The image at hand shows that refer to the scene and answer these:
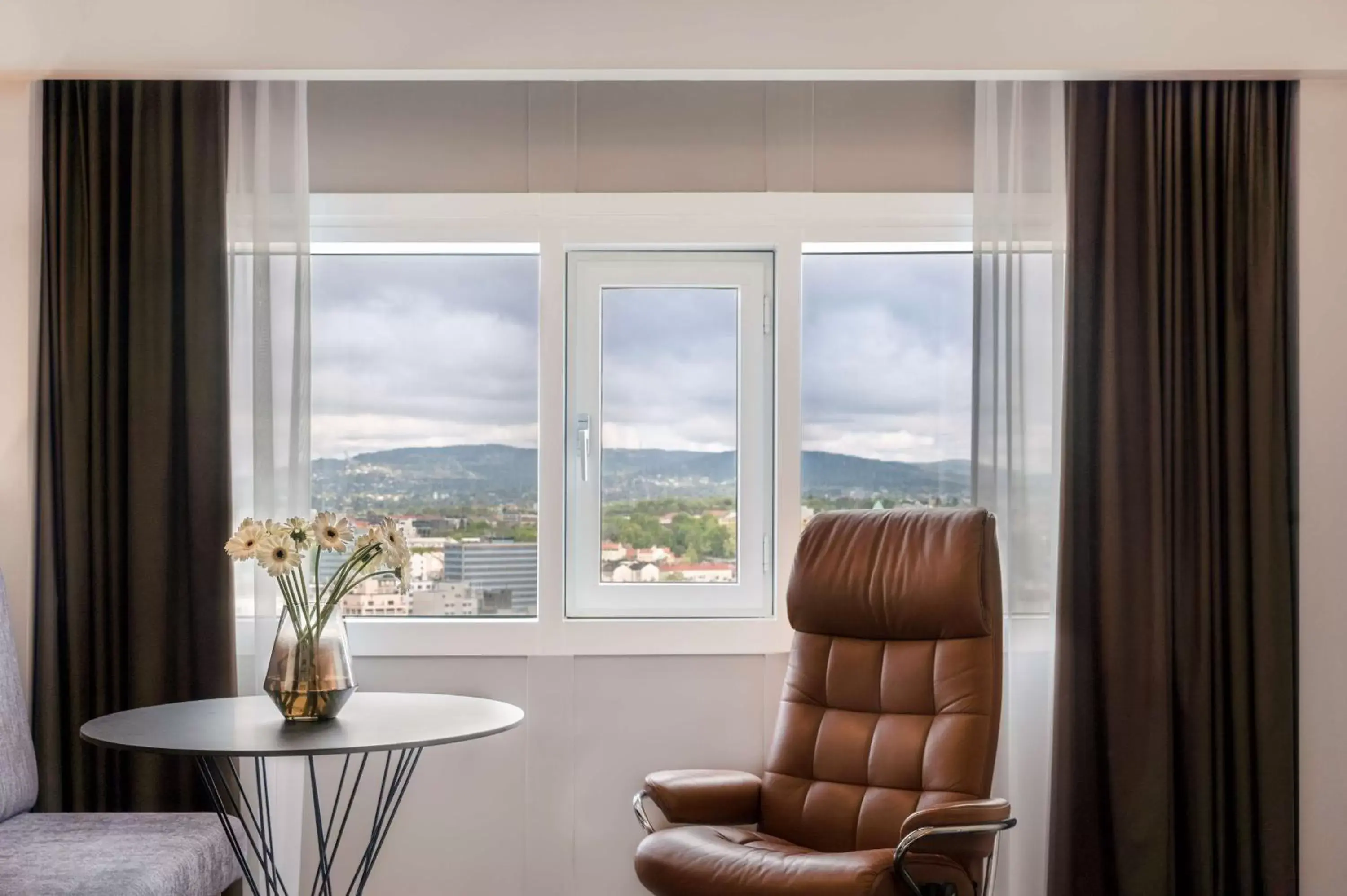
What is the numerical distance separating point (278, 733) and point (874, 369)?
192cm

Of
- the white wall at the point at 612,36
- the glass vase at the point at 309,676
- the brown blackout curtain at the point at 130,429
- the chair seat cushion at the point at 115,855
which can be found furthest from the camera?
the brown blackout curtain at the point at 130,429

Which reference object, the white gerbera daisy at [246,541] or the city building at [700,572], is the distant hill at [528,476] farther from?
the white gerbera daisy at [246,541]

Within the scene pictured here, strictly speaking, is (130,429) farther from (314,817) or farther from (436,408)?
(314,817)

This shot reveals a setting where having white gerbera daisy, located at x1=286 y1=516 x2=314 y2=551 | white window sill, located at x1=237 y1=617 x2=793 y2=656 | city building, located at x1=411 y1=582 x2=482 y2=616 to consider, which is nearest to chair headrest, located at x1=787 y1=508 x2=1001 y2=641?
white window sill, located at x1=237 y1=617 x2=793 y2=656

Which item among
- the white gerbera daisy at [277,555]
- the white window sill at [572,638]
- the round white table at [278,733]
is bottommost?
the round white table at [278,733]

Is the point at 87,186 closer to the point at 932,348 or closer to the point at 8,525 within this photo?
the point at 8,525

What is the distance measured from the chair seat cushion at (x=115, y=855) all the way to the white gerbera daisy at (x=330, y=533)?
2.20ft

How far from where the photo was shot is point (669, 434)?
341 centimetres

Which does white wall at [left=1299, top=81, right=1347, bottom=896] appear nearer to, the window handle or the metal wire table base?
the window handle

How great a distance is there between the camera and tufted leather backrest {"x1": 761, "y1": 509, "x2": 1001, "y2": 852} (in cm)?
260

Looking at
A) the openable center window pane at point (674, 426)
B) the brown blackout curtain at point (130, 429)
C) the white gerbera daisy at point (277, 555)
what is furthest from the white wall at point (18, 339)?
the openable center window pane at point (674, 426)

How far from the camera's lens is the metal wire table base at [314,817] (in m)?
2.53

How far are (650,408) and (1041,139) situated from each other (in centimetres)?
128

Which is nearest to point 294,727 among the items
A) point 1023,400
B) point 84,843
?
point 84,843
